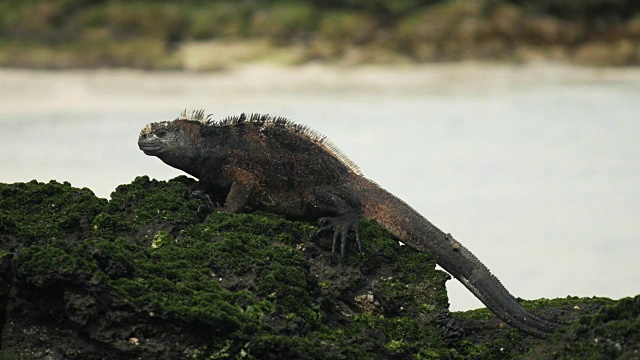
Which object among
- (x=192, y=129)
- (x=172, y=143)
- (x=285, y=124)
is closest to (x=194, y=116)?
(x=192, y=129)

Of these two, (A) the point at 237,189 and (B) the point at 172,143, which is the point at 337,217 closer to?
(A) the point at 237,189

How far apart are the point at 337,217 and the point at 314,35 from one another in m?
19.3

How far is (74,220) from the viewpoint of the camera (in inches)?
282

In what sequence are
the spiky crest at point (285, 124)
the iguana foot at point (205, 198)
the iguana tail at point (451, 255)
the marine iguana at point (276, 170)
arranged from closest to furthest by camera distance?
the iguana tail at point (451, 255), the iguana foot at point (205, 198), the marine iguana at point (276, 170), the spiky crest at point (285, 124)

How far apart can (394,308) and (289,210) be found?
1322mm

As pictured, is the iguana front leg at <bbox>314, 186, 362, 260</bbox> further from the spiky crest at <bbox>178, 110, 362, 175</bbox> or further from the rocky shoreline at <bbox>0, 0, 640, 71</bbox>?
the rocky shoreline at <bbox>0, 0, 640, 71</bbox>

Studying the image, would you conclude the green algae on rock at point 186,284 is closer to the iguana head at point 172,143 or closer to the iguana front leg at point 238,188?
the iguana head at point 172,143

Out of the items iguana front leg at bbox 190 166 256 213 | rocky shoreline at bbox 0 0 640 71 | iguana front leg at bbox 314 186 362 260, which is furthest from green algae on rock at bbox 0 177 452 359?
rocky shoreline at bbox 0 0 640 71

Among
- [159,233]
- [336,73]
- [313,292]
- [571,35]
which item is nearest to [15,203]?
[159,233]

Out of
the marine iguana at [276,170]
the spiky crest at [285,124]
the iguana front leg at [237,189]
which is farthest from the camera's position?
the spiky crest at [285,124]

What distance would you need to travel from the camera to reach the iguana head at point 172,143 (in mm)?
8047

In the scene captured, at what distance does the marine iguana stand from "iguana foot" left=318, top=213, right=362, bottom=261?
0.11ft

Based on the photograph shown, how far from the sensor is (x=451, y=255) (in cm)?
742

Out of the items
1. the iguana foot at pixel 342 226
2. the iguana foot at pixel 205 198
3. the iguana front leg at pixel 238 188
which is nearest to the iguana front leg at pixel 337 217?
the iguana foot at pixel 342 226
